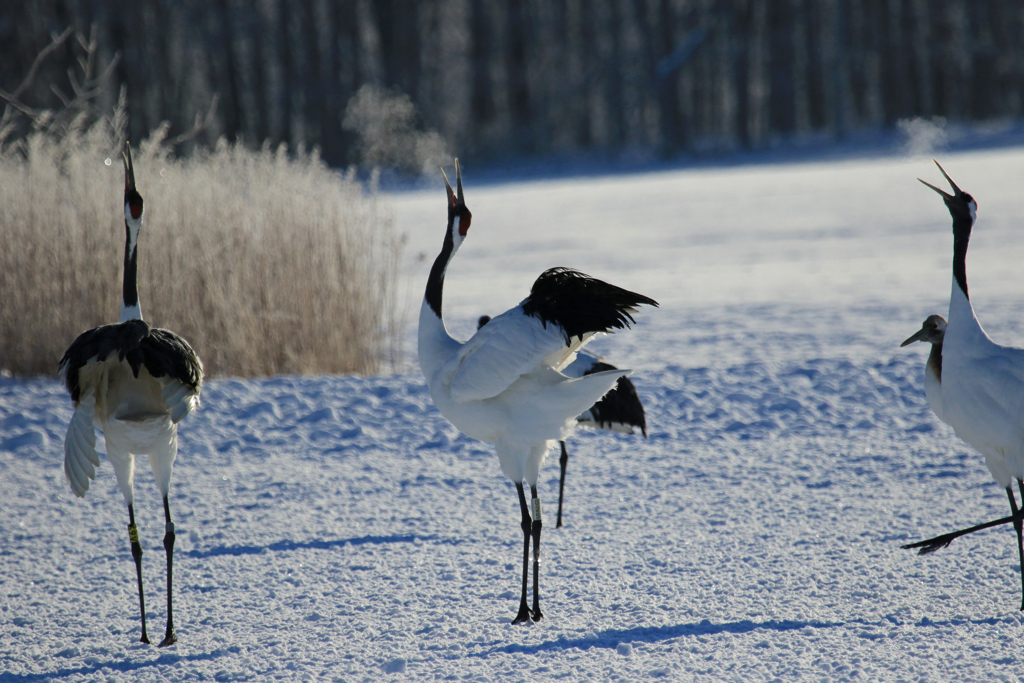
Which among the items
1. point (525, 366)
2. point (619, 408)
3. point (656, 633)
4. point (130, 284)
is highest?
point (130, 284)

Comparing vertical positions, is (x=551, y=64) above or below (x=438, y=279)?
above

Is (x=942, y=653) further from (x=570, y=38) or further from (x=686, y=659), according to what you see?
(x=570, y=38)

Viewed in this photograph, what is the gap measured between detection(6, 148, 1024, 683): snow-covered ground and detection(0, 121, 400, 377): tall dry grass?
48cm

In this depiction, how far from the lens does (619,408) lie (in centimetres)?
466

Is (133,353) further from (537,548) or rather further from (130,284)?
(537,548)

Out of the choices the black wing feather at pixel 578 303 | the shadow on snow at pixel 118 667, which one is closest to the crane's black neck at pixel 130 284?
the shadow on snow at pixel 118 667

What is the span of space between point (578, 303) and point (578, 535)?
151cm

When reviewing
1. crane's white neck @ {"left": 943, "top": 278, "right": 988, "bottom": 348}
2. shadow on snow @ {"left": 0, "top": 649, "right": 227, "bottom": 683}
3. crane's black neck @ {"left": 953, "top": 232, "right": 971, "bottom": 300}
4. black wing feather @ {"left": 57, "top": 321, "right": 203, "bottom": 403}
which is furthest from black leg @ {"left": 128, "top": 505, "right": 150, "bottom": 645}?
crane's black neck @ {"left": 953, "top": 232, "right": 971, "bottom": 300}

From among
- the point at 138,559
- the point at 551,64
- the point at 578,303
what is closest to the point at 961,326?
the point at 578,303

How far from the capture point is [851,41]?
124 feet

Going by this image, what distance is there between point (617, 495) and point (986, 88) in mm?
38153

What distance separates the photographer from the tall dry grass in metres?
6.99

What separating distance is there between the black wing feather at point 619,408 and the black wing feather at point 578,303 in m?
1.34

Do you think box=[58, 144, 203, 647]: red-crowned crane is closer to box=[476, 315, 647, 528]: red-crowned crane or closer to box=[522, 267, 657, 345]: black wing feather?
box=[522, 267, 657, 345]: black wing feather
